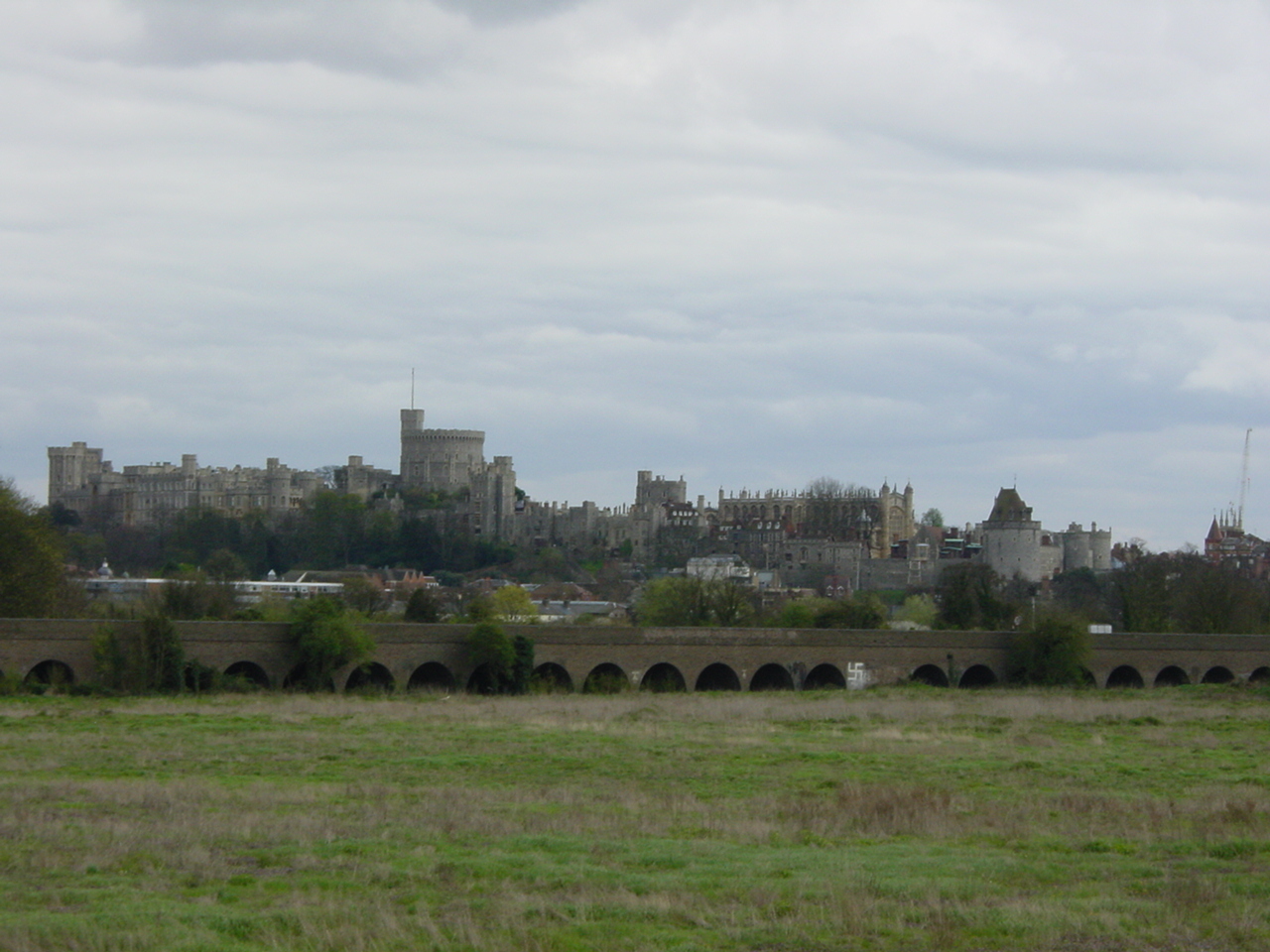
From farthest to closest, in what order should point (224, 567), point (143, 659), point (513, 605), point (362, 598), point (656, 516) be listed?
point (656, 516)
point (224, 567)
point (513, 605)
point (362, 598)
point (143, 659)

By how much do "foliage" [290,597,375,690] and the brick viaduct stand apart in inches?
19.2

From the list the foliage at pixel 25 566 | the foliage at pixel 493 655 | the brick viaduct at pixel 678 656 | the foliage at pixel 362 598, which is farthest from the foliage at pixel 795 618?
the foliage at pixel 25 566

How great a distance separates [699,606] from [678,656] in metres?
18.3

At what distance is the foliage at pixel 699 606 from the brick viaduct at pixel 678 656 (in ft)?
43.3

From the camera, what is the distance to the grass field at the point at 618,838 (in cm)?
1251

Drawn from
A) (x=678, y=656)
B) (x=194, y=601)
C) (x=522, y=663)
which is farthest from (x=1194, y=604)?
(x=194, y=601)

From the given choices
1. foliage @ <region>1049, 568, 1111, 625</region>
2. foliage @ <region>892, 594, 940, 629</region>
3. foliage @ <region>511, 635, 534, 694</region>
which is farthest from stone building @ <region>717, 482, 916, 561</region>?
foliage @ <region>511, 635, 534, 694</region>

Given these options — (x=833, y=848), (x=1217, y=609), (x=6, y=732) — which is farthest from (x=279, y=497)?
(x=833, y=848)

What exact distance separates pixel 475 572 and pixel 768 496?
5054 centimetres

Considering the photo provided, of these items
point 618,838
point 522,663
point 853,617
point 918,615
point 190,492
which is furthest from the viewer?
point 190,492

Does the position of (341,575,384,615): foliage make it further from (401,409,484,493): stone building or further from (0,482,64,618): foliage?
(401,409,484,493): stone building

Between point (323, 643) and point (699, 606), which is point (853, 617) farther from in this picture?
point (323, 643)

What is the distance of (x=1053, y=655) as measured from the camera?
55969mm

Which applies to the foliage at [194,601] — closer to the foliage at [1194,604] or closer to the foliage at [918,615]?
the foliage at [918,615]
